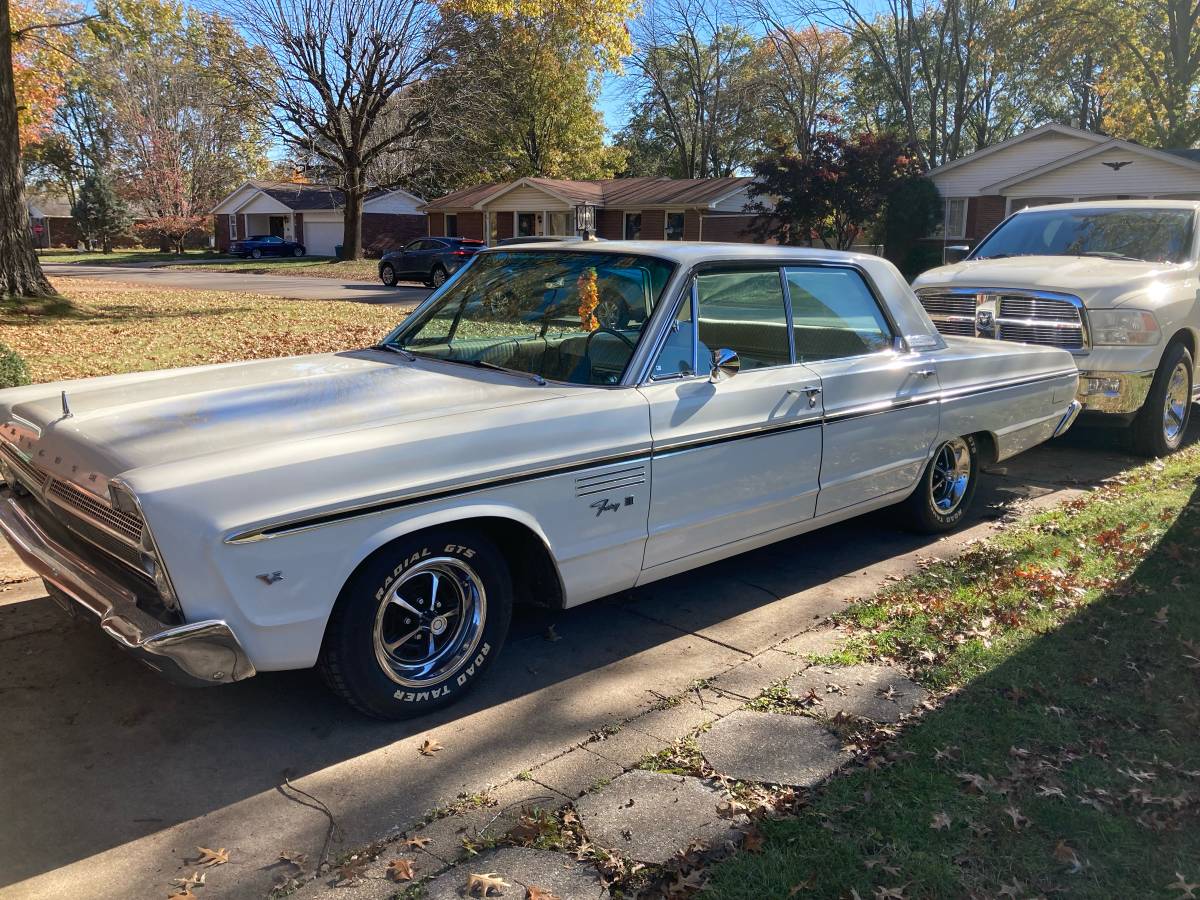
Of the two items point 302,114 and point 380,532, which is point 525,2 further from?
point 380,532

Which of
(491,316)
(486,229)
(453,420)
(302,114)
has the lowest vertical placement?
(453,420)

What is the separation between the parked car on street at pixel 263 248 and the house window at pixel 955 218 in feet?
114

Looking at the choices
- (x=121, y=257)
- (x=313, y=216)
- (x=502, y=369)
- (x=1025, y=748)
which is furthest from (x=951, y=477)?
(x=121, y=257)

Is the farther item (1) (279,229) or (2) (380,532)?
(1) (279,229)

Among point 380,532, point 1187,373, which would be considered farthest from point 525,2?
point 380,532

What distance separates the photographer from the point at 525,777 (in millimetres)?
3154

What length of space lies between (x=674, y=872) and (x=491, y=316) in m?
2.82

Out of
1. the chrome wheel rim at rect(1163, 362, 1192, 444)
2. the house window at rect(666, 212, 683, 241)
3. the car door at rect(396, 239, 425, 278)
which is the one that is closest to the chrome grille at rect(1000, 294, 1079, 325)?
the chrome wheel rim at rect(1163, 362, 1192, 444)

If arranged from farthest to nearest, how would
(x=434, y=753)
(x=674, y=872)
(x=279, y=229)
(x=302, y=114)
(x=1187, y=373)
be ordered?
(x=279, y=229), (x=302, y=114), (x=1187, y=373), (x=434, y=753), (x=674, y=872)

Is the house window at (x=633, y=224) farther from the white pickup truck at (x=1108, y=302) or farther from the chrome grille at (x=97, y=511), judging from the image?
the chrome grille at (x=97, y=511)

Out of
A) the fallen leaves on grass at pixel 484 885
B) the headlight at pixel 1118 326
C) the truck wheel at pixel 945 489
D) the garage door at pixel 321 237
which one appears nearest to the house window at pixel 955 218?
the headlight at pixel 1118 326

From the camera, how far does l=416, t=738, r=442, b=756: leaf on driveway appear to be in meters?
3.29

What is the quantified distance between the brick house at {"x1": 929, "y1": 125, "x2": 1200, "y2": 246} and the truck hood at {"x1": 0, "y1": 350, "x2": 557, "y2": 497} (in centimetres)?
2582

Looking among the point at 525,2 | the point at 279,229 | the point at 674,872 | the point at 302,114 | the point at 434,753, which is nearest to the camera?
the point at 674,872
